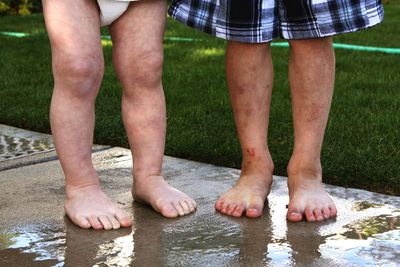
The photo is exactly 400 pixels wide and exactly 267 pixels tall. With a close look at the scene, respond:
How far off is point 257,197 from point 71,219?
2.08ft

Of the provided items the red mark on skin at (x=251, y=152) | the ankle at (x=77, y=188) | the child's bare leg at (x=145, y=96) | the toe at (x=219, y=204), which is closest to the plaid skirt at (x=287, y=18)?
the child's bare leg at (x=145, y=96)

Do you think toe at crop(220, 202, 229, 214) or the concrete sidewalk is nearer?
the concrete sidewalk

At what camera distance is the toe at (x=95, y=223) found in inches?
108

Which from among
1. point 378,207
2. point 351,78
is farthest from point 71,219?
point 351,78

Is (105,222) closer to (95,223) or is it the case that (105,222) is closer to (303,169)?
(95,223)

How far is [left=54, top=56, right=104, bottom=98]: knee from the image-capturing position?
2.74 metres

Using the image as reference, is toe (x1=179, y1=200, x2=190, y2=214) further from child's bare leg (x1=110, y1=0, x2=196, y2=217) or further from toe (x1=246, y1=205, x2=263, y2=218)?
toe (x1=246, y1=205, x2=263, y2=218)

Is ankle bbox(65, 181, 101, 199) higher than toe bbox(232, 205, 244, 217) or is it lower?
higher

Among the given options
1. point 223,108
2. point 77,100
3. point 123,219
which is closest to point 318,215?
point 123,219

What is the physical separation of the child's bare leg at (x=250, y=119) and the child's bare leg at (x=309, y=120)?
96 mm

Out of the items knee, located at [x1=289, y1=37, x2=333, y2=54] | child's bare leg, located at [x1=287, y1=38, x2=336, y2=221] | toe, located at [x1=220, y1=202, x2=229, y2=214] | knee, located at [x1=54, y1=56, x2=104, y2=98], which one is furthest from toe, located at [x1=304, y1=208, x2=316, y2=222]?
knee, located at [x1=54, y1=56, x2=104, y2=98]

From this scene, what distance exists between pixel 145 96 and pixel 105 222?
475 millimetres

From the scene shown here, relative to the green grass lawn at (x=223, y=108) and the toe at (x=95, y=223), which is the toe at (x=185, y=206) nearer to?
the toe at (x=95, y=223)

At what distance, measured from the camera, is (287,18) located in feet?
9.26
